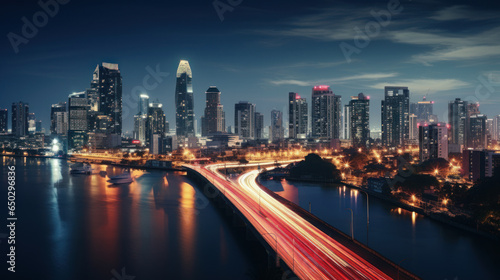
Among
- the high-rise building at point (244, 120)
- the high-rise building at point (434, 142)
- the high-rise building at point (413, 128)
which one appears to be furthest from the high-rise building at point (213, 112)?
the high-rise building at point (434, 142)

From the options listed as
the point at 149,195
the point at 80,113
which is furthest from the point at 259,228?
the point at 80,113

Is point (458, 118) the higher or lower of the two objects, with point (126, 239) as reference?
higher

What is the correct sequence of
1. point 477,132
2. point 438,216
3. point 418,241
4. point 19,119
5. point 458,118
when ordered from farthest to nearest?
point 19,119 → point 458,118 → point 477,132 → point 438,216 → point 418,241

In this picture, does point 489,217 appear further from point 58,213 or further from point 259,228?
point 58,213

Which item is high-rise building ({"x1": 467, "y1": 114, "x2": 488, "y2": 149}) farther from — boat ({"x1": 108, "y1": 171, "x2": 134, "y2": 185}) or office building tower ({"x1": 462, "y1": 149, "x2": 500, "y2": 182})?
boat ({"x1": 108, "y1": 171, "x2": 134, "y2": 185})

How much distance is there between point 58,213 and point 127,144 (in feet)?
195

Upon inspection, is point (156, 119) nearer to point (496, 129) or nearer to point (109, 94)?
point (109, 94)

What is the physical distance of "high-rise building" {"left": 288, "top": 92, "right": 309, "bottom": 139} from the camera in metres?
88.5

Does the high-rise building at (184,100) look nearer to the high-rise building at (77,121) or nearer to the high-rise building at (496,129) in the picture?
the high-rise building at (77,121)

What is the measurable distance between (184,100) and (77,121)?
27301mm

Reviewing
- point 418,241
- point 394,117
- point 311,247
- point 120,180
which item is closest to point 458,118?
point 394,117

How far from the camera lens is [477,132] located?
5947cm

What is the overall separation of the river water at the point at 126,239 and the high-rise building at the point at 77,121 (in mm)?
49696

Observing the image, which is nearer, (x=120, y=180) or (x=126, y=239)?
(x=126, y=239)
